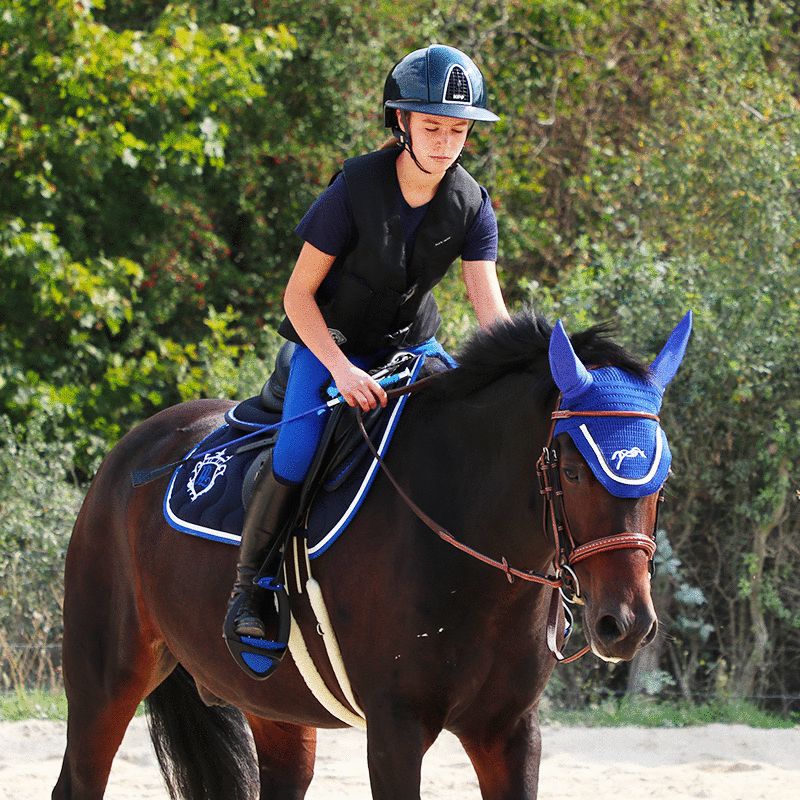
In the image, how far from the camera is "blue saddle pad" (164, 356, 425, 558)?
3482 millimetres

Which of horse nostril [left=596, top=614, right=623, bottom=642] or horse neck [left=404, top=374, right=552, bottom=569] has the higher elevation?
horse neck [left=404, top=374, right=552, bottom=569]

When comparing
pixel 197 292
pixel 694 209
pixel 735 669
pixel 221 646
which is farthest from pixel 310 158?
pixel 221 646

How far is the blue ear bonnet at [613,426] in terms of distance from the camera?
2881mm

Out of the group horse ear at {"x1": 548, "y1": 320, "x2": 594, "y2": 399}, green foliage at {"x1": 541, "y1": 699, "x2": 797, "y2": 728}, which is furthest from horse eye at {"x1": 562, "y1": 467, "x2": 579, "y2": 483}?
green foliage at {"x1": 541, "y1": 699, "x2": 797, "y2": 728}

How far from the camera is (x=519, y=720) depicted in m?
3.39

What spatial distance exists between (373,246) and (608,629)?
50.7 inches

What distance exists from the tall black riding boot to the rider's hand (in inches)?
12.3

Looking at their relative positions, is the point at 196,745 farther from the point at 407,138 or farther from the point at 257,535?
the point at 407,138

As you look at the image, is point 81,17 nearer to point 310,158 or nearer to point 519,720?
point 310,158

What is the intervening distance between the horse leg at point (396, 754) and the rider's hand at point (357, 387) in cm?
84

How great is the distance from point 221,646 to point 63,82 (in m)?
7.22

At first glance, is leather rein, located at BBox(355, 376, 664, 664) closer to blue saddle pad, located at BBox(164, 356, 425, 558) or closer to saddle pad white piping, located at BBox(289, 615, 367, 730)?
blue saddle pad, located at BBox(164, 356, 425, 558)

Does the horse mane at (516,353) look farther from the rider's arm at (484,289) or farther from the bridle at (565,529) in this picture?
the rider's arm at (484,289)

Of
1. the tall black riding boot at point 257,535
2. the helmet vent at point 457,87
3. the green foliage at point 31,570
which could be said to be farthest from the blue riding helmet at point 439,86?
the green foliage at point 31,570
